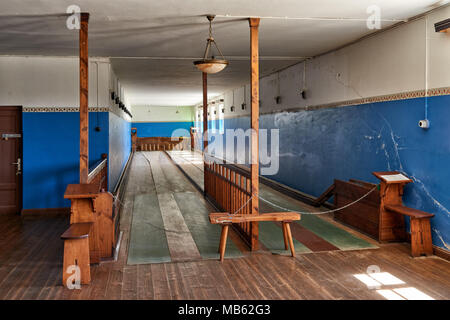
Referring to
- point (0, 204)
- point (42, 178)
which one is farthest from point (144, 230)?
point (0, 204)

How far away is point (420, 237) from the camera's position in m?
4.98

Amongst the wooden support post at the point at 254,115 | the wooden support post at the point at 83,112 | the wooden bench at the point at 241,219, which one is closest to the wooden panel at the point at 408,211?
the wooden bench at the point at 241,219

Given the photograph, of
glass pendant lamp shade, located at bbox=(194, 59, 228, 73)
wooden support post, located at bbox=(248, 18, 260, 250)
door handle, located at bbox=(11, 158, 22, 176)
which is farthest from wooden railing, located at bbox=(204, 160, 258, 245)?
door handle, located at bbox=(11, 158, 22, 176)

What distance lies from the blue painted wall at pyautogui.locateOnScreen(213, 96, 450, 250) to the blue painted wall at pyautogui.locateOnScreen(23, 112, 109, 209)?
478cm

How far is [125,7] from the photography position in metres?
4.76

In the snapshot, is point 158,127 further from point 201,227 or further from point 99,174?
point 201,227

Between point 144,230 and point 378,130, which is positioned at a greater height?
point 378,130

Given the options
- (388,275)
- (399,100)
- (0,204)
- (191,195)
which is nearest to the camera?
(388,275)

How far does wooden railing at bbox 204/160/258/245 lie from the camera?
548cm

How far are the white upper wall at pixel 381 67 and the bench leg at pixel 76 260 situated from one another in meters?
4.55

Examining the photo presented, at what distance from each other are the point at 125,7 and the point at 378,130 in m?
4.06

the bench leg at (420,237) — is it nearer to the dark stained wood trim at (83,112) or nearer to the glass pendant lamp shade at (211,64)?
the glass pendant lamp shade at (211,64)
